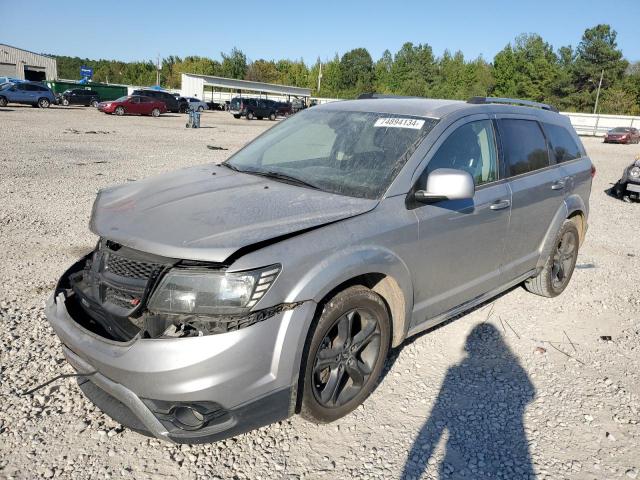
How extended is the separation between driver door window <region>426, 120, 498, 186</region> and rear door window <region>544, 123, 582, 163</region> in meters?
1.14

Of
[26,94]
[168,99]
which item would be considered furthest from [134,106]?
[26,94]

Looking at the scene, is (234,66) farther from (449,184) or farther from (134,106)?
(449,184)

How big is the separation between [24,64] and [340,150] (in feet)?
236

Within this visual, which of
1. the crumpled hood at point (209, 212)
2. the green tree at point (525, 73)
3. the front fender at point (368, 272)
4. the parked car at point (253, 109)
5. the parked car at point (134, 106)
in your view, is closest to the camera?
the crumpled hood at point (209, 212)

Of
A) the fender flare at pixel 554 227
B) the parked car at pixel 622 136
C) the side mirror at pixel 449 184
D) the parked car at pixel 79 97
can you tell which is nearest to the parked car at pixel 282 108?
the parked car at pixel 79 97

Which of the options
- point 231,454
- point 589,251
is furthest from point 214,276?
point 589,251

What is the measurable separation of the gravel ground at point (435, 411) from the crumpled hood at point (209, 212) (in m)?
1.11

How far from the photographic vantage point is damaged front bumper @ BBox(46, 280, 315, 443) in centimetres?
227

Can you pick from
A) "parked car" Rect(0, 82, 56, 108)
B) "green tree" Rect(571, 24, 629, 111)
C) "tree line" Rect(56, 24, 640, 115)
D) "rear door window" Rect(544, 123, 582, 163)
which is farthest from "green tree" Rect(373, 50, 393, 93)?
"rear door window" Rect(544, 123, 582, 163)

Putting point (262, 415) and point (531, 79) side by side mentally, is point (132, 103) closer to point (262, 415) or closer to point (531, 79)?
point (262, 415)

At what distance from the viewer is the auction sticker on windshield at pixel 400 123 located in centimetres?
349

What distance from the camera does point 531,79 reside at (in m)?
73.8

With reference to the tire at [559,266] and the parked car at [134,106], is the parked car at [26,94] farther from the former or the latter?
the tire at [559,266]

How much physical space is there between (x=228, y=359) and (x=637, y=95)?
A: 268ft
